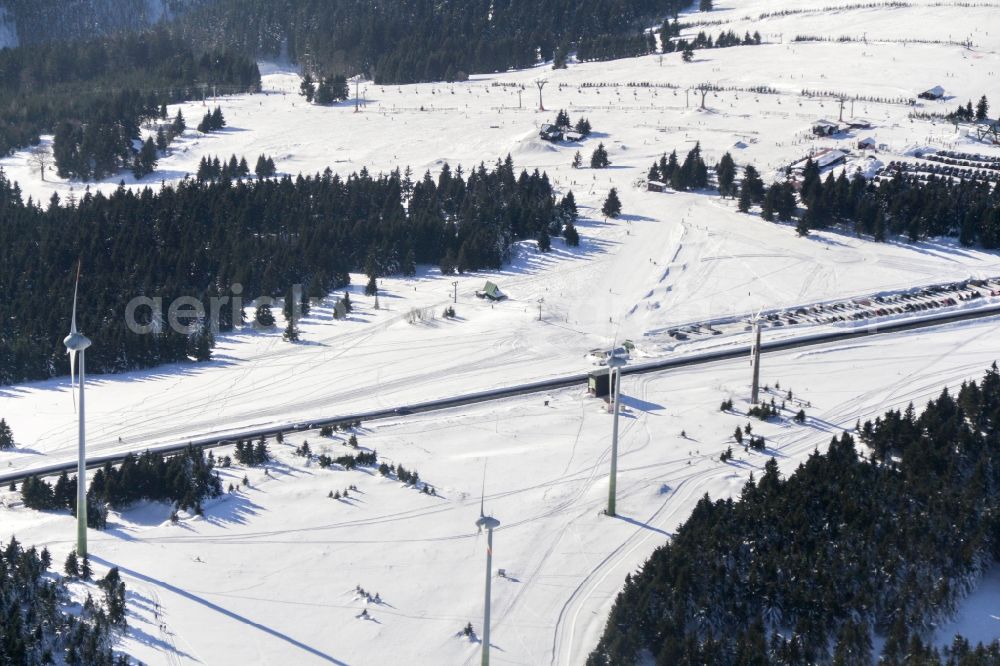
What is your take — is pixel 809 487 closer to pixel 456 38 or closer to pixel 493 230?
pixel 493 230

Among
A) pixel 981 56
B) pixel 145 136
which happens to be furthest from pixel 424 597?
pixel 981 56

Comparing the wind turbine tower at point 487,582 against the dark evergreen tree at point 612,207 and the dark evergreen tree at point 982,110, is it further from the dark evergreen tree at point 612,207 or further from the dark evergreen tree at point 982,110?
the dark evergreen tree at point 982,110

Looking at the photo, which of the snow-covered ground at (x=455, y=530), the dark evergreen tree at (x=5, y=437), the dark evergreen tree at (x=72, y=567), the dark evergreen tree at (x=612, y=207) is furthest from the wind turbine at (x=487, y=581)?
the dark evergreen tree at (x=612, y=207)

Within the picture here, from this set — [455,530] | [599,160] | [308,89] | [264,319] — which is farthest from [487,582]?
[308,89]

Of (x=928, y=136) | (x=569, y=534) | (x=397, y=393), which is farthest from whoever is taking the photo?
(x=928, y=136)

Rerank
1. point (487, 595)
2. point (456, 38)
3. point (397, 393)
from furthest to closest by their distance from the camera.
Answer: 1. point (456, 38)
2. point (397, 393)
3. point (487, 595)
